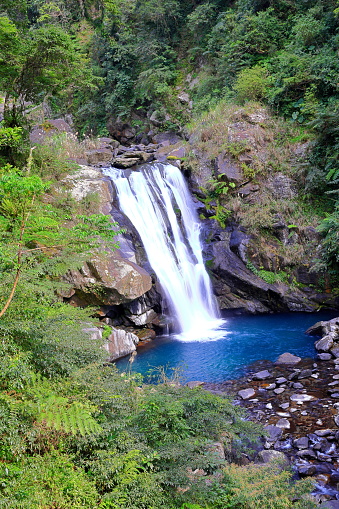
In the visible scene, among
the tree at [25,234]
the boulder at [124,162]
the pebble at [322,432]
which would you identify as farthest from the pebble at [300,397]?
the boulder at [124,162]

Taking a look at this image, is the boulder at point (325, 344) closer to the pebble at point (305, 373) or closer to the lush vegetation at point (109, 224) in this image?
the pebble at point (305, 373)

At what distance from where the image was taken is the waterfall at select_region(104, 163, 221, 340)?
39.9ft

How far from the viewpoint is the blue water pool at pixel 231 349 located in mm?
8797

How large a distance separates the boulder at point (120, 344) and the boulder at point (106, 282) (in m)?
0.98

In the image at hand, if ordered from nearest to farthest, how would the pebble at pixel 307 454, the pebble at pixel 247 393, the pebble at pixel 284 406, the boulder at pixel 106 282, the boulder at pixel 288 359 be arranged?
the pebble at pixel 307 454 < the pebble at pixel 284 406 < the pebble at pixel 247 393 < the boulder at pixel 288 359 < the boulder at pixel 106 282

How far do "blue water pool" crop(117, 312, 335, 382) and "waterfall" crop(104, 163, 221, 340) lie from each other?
2.65 feet

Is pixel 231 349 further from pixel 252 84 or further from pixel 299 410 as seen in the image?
pixel 252 84

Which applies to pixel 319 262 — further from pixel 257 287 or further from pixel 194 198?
pixel 194 198

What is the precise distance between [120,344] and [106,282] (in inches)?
73.7

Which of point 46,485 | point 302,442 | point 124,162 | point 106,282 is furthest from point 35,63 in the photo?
point 302,442

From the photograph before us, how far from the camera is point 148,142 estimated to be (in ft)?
69.5

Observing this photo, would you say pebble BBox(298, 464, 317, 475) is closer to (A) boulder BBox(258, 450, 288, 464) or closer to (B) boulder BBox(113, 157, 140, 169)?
(A) boulder BBox(258, 450, 288, 464)

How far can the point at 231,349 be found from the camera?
991 cm

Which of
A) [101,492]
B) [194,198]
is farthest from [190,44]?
[101,492]
